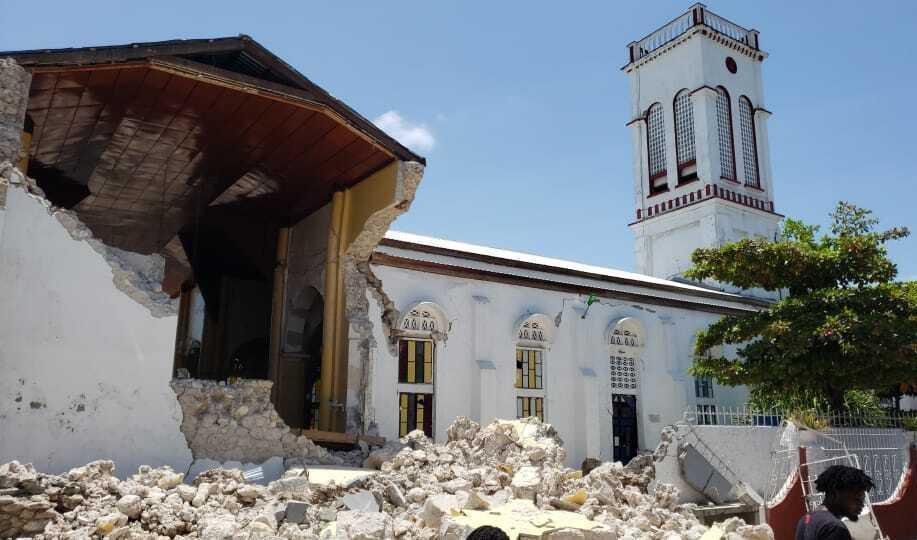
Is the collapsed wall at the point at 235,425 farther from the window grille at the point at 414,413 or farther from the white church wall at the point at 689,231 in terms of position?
the white church wall at the point at 689,231

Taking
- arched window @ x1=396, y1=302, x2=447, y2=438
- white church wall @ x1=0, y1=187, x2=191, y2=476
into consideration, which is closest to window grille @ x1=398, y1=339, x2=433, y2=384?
arched window @ x1=396, y1=302, x2=447, y2=438

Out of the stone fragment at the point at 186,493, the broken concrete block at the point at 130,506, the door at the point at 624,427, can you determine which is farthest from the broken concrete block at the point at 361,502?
the door at the point at 624,427

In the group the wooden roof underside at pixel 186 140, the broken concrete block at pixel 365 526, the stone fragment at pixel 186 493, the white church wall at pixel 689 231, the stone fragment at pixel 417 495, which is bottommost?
the broken concrete block at pixel 365 526

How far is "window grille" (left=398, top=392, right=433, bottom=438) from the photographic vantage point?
16766mm

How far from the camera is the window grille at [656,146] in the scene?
35.4 m

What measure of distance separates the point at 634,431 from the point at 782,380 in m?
5.94

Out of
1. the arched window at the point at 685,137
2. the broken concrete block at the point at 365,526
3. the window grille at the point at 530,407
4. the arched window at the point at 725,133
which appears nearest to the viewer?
the broken concrete block at the point at 365,526

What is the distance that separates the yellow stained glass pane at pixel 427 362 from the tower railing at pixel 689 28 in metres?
23.7

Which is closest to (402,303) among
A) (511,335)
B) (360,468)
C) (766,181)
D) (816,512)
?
(511,335)

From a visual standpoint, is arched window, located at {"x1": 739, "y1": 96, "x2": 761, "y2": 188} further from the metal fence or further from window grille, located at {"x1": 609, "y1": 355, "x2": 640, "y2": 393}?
the metal fence

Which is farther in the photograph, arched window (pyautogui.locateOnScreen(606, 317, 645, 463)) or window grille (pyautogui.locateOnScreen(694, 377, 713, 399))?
window grille (pyautogui.locateOnScreen(694, 377, 713, 399))

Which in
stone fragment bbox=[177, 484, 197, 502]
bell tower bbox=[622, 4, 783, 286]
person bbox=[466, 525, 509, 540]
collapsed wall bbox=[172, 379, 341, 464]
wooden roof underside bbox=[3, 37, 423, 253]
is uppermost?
bell tower bbox=[622, 4, 783, 286]

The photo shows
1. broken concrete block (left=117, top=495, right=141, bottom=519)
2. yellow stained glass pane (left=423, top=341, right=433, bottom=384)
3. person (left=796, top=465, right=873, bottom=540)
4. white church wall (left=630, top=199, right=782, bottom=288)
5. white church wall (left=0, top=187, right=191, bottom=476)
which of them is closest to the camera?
person (left=796, top=465, right=873, bottom=540)

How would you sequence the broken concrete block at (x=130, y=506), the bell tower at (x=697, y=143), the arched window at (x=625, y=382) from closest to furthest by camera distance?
the broken concrete block at (x=130, y=506) → the arched window at (x=625, y=382) → the bell tower at (x=697, y=143)
